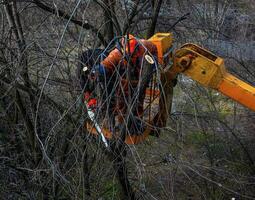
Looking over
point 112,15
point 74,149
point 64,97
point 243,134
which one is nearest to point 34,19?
point 64,97

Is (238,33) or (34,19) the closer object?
(34,19)

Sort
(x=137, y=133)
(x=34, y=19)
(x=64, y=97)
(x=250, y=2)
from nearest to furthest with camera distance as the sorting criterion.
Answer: (x=137, y=133)
(x=64, y=97)
(x=34, y=19)
(x=250, y=2)

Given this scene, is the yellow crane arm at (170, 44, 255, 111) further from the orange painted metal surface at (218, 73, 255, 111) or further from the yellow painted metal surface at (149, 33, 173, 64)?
the yellow painted metal surface at (149, 33, 173, 64)

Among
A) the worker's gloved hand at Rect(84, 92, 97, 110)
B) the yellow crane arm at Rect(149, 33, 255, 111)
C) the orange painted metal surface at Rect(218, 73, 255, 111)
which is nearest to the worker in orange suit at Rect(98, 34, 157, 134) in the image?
the worker's gloved hand at Rect(84, 92, 97, 110)

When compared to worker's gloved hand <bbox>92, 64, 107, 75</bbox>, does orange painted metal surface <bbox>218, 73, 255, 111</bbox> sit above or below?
below

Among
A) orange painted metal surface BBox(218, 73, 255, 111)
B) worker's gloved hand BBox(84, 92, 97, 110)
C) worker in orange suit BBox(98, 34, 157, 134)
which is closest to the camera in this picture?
worker in orange suit BBox(98, 34, 157, 134)

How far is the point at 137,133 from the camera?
3891mm

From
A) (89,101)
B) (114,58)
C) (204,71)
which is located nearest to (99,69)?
(114,58)

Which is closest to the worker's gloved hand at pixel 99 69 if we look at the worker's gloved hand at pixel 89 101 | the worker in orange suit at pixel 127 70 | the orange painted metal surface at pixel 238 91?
the worker in orange suit at pixel 127 70

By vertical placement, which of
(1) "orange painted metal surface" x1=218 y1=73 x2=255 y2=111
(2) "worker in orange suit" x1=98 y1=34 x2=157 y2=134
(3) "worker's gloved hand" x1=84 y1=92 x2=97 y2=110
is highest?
(2) "worker in orange suit" x1=98 y1=34 x2=157 y2=134

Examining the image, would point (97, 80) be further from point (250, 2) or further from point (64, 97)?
point (250, 2)

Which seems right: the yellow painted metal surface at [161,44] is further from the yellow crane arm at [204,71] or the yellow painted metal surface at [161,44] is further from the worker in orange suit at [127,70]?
the worker in orange suit at [127,70]

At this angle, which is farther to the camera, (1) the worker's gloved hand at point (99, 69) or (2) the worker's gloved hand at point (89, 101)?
(2) the worker's gloved hand at point (89, 101)

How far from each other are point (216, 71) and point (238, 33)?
5931 mm
